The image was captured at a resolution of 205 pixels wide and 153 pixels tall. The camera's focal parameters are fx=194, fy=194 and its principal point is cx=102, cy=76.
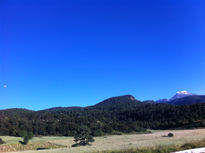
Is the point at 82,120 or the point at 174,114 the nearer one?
the point at 174,114

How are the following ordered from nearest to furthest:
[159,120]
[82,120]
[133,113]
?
[159,120], [82,120], [133,113]

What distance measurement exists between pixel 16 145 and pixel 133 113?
471 ft

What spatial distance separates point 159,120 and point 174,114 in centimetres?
1306

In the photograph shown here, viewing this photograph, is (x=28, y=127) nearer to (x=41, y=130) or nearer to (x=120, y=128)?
(x=41, y=130)

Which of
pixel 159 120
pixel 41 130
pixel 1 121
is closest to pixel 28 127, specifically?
pixel 41 130

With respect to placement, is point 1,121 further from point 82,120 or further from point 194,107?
point 194,107

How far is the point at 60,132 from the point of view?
131 metres

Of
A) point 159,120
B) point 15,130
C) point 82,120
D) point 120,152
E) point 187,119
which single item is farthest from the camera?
point 82,120

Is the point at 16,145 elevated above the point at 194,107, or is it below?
below

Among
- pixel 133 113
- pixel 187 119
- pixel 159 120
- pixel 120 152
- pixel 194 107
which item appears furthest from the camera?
pixel 133 113

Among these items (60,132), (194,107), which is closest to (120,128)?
(60,132)

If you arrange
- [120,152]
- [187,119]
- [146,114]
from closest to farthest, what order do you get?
[120,152], [187,119], [146,114]

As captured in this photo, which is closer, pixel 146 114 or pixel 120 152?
pixel 120 152

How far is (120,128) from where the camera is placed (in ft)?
461
